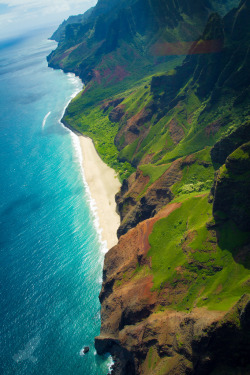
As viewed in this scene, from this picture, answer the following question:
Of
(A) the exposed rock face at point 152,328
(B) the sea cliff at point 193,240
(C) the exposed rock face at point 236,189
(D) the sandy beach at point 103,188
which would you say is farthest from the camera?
(D) the sandy beach at point 103,188

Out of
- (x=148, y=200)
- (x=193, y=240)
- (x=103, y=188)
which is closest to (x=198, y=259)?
(x=193, y=240)

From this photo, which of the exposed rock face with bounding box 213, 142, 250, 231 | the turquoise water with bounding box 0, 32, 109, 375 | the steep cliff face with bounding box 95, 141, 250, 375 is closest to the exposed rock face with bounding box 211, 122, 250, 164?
the steep cliff face with bounding box 95, 141, 250, 375

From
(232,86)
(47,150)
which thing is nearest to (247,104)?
(232,86)

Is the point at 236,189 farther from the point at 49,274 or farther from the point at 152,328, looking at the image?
the point at 49,274

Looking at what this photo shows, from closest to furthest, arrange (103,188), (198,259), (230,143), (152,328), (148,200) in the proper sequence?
(152,328)
(198,259)
(230,143)
(148,200)
(103,188)

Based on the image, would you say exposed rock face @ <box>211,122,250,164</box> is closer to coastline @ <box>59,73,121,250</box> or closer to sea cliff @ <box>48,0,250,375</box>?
sea cliff @ <box>48,0,250,375</box>

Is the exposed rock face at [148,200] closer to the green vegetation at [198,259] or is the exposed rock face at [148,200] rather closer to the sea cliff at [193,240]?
the sea cliff at [193,240]

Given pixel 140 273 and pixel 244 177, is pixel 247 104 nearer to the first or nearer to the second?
pixel 244 177

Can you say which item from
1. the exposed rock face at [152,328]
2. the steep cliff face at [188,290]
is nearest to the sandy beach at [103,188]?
the exposed rock face at [152,328]

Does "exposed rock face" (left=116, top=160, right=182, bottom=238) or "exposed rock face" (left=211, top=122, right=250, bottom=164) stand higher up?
"exposed rock face" (left=211, top=122, right=250, bottom=164)
